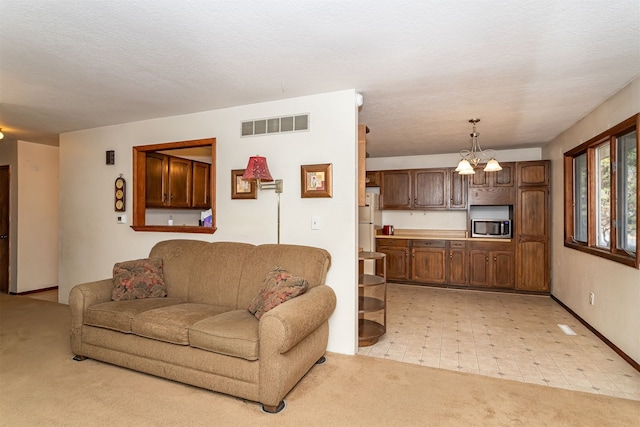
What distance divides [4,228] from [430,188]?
7.16m

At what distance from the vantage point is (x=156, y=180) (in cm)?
471

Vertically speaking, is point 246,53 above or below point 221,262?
above

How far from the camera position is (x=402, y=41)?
2.26 m

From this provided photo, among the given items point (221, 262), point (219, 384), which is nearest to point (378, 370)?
point (219, 384)

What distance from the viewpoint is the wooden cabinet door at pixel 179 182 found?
504cm

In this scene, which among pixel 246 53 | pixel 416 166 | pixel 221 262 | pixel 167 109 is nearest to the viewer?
pixel 246 53

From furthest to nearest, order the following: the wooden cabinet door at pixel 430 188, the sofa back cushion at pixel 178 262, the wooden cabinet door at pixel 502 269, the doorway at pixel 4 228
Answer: the wooden cabinet door at pixel 430 188 < the wooden cabinet door at pixel 502 269 < the doorway at pixel 4 228 < the sofa back cushion at pixel 178 262

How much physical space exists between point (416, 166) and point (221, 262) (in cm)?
458

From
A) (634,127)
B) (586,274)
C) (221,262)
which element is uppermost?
(634,127)

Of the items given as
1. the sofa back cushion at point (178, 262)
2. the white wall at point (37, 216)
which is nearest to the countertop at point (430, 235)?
the sofa back cushion at point (178, 262)

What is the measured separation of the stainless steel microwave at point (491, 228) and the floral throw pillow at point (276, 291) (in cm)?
426

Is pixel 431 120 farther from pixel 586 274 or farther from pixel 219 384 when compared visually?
pixel 219 384

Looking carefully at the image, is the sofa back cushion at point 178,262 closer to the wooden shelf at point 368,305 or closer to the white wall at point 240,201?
the white wall at point 240,201

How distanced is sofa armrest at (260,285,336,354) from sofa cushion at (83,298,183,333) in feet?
3.95
